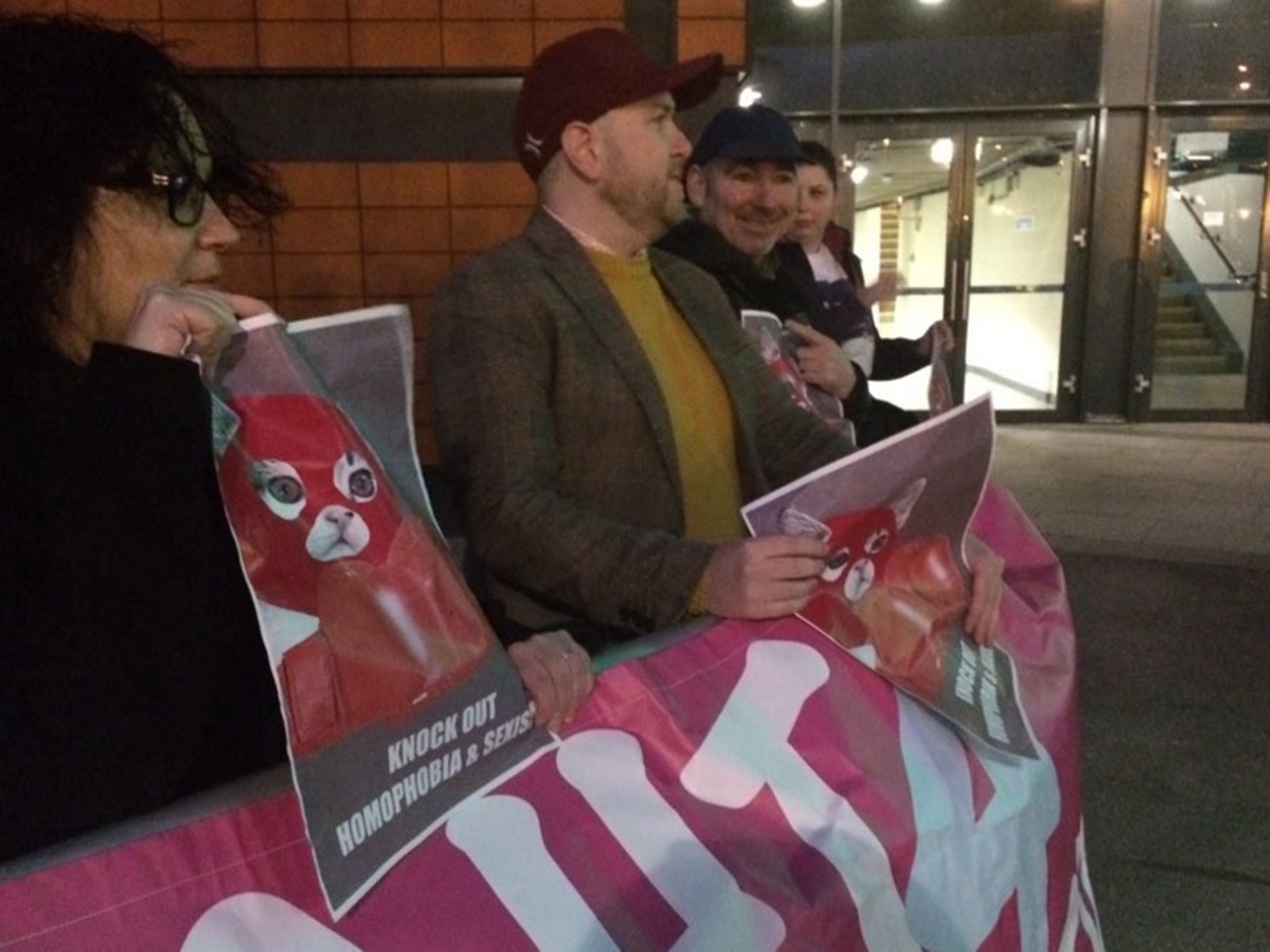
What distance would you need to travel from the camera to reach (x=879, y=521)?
1.65 m

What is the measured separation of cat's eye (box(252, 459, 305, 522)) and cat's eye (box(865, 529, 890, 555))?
2.71 feet

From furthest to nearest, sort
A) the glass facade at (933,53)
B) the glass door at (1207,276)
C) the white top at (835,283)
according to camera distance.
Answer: the glass door at (1207,276) < the glass facade at (933,53) < the white top at (835,283)

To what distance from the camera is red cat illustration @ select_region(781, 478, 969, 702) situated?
5.27 feet

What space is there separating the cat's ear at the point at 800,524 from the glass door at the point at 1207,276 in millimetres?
9177

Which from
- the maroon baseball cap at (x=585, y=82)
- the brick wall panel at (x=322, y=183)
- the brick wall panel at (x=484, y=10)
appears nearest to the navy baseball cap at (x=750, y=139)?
the maroon baseball cap at (x=585, y=82)

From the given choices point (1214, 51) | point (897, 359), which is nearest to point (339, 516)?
point (897, 359)

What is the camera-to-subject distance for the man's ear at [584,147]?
1.98m

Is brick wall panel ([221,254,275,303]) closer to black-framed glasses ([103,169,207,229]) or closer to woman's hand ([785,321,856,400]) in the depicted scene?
woman's hand ([785,321,856,400])

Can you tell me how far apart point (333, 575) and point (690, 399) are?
0.95 metres

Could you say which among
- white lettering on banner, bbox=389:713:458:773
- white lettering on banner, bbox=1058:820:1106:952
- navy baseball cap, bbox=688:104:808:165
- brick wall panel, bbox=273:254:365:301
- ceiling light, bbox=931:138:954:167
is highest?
ceiling light, bbox=931:138:954:167

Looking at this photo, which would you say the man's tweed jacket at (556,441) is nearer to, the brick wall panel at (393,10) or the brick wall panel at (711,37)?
the brick wall panel at (711,37)

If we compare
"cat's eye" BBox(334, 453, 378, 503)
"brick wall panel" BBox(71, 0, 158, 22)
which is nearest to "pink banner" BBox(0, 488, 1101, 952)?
"cat's eye" BBox(334, 453, 378, 503)

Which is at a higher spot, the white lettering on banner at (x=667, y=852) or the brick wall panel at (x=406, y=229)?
the brick wall panel at (x=406, y=229)

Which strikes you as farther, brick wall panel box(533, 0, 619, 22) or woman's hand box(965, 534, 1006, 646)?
brick wall panel box(533, 0, 619, 22)
